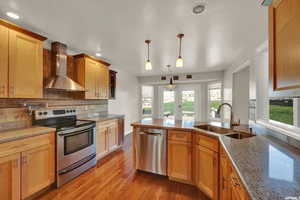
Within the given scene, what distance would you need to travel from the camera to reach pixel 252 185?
0.72 m

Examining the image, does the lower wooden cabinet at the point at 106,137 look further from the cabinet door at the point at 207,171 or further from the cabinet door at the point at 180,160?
the cabinet door at the point at 207,171

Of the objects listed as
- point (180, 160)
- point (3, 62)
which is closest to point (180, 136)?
point (180, 160)

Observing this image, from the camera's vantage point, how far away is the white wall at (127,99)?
4812mm

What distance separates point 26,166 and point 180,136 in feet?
6.91

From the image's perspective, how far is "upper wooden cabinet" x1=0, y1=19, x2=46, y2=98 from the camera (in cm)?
181

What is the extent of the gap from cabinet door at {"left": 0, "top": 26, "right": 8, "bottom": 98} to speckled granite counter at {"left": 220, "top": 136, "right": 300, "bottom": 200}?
8.80 ft

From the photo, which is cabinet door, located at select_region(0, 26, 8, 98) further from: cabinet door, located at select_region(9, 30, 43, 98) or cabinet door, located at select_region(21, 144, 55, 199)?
cabinet door, located at select_region(21, 144, 55, 199)

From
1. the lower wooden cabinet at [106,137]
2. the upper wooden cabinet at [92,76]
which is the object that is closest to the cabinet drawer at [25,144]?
the lower wooden cabinet at [106,137]

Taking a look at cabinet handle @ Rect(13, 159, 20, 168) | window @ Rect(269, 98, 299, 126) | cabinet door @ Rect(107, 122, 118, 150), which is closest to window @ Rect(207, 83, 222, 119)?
window @ Rect(269, 98, 299, 126)

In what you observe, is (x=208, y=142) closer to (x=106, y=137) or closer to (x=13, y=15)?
(x=106, y=137)

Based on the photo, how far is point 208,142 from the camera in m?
1.84

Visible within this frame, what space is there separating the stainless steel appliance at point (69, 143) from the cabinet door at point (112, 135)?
21.7 inches

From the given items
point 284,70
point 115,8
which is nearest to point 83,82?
point 115,8

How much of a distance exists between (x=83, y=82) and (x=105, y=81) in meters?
0.73
